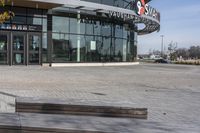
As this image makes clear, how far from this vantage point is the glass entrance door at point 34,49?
3272cm

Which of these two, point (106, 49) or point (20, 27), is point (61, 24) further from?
point (106, 49)

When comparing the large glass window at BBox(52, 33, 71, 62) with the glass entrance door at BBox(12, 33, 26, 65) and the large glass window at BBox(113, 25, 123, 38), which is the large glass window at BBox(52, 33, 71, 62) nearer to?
the glass entrance door at BBox(12, 33, 26, 65)

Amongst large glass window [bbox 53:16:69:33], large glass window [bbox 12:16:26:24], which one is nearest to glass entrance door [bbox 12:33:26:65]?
large glass window [bbox 12:16:26:24]

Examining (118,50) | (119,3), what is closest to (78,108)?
(119,3)

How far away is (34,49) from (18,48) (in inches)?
53.9

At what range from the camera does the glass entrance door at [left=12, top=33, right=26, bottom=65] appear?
31969 millimetres

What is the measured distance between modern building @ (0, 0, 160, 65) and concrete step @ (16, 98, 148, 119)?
22.2 metres

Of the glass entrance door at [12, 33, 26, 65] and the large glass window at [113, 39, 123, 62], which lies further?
the large glass window at [113, 39, 123, 62]

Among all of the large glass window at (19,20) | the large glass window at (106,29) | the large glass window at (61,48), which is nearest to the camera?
the large glass window at (19,20)

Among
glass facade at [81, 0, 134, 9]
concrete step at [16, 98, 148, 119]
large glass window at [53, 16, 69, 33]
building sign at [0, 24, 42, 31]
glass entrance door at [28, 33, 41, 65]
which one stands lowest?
concrete step at [16, 98, 148, 119]

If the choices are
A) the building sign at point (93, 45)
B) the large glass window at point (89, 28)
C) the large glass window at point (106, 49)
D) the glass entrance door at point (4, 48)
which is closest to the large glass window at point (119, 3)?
the large glass window at point (89, 28)

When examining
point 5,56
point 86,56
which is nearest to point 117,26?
point 86,56

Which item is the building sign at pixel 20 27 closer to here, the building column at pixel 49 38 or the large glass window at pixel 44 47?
the large glass window at pixel 44 47

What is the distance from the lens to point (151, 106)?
12.0 m
